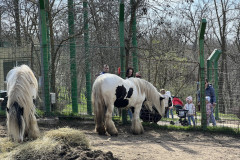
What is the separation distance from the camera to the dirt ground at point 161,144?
462 cm

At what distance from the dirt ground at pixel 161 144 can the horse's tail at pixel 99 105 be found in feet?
0.69

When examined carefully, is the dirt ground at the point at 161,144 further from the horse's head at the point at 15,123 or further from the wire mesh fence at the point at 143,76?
the wire mesh fence at the point at 143,76

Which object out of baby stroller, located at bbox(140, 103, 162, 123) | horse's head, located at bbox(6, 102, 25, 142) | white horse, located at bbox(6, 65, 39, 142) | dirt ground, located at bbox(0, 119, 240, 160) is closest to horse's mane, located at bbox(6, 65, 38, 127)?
white horse, located at bbox(6, 65, 39, 142)

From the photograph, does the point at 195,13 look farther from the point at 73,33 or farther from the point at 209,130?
the point at 209,130

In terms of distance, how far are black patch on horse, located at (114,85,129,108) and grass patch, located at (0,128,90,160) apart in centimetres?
201

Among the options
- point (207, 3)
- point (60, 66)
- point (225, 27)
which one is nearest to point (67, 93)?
point (60, 66)

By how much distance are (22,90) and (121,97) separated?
7.93ft

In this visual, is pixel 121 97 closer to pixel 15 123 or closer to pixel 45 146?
pixel 15 123

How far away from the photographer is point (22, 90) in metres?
4.66

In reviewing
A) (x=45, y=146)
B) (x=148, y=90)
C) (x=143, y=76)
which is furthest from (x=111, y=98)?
(x=143, y=76)

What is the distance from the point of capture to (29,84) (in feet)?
15.8

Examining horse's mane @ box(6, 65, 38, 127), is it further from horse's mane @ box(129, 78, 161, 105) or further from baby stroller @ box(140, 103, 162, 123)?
baby stroller @ box(140, 103, 162, 123)

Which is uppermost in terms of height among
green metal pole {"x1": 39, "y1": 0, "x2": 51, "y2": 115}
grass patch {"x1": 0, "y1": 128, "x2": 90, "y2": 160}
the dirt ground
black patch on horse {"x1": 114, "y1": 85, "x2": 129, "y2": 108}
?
green metal pole {"x1": 39, "y1": 0, "x2": 51, "y2": 115}

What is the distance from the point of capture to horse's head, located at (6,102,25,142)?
4465 mm
